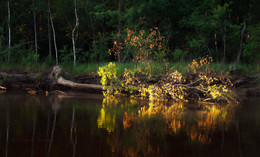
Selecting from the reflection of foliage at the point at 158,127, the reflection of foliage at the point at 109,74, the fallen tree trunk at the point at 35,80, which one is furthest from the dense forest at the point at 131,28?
the reflection of foliage at the point at 158,127

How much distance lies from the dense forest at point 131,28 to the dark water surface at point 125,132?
1085cm

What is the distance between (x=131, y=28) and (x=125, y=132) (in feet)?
54.3

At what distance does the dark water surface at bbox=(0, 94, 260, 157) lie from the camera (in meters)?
4.93

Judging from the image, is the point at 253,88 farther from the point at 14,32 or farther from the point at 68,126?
the point at 14,32

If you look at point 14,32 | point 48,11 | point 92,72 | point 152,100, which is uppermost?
point 48,11

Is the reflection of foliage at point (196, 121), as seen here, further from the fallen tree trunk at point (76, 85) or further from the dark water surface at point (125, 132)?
the fallen tree trunk at point (76, 85)

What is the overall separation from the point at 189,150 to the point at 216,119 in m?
3.20

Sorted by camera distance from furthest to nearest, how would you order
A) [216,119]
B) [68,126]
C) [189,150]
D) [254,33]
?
[254,33] < [216,119] < [68,126] < [189,150]

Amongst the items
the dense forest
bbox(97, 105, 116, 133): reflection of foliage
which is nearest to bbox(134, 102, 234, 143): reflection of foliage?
bbox(97, 105, 116, 133): reflection of foliage

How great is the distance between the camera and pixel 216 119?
791cm

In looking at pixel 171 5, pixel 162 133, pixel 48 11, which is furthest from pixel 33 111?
pixel 171 5

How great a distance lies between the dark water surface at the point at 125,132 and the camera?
493 cm

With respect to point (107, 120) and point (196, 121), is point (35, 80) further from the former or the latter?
point (196, 121)

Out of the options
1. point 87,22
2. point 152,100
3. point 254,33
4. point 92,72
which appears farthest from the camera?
point 87,22
